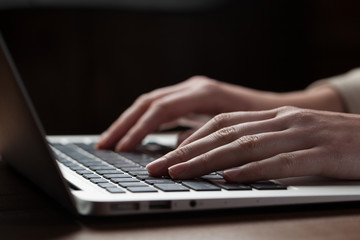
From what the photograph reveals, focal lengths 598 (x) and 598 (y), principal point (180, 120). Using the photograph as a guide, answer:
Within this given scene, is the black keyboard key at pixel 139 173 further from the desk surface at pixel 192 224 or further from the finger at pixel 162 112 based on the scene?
the finger at pixel 162 112

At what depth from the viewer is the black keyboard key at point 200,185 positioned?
58cm

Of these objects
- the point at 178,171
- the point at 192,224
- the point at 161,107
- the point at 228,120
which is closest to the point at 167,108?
the point at 161,107

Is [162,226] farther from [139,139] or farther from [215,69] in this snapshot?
[215,69]

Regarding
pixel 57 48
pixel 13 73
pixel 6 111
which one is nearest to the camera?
pixel 13 73

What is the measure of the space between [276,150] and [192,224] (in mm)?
170

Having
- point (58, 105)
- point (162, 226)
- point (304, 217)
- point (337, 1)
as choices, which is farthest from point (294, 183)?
point (337, 1)

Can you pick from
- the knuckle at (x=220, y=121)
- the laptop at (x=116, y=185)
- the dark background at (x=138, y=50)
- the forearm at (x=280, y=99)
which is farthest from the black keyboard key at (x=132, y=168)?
the dark background at (x=138, y=50)

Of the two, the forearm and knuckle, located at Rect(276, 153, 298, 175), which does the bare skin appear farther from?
the forearm

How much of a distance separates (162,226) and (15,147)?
23 centimetres

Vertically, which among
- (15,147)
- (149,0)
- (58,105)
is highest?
(149,0)

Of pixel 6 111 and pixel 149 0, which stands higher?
pixel 149 0

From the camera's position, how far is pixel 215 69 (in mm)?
2043

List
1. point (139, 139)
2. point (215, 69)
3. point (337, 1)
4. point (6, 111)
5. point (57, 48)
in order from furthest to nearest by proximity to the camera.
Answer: point (337, 1)
point (215, 69)
point (57, 48)
point (139, 139)
point (6, 111)

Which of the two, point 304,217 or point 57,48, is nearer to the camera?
point 304,217
